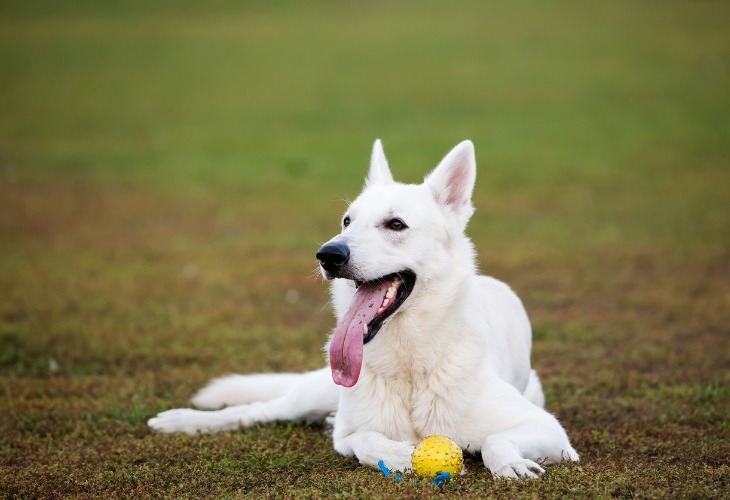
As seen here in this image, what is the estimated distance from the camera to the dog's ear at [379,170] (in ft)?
23.7

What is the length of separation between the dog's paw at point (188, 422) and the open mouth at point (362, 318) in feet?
5.85

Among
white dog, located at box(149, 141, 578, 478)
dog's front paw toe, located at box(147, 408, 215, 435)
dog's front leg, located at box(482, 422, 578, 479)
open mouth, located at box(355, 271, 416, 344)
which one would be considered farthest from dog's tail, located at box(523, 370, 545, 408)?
dog's front paw toe, located at box(147, 408, 215, 435)

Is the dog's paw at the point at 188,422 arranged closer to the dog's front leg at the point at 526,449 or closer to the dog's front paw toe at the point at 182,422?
the dog's front paw toe at the point at 182,422

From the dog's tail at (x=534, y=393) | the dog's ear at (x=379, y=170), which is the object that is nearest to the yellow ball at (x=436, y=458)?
the dog's tail at (x=534, y=393)

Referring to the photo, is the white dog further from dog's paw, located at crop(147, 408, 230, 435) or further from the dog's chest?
dog's paw, located at crop(147, 408, 230, 435)

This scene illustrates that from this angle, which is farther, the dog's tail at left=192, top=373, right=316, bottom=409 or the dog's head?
the dog's tail at left=192, top=373, right=316, bottom=409

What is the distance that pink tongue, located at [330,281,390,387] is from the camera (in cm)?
617

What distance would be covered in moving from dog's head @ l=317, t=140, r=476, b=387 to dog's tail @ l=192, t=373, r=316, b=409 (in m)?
2.07

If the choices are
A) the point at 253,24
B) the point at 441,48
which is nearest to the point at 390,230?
the point at 441,48

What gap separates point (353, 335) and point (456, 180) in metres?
1.46

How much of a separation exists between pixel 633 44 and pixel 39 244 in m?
32.0

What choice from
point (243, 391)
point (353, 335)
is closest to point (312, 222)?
point (243, 391)

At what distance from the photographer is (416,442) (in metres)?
6.34

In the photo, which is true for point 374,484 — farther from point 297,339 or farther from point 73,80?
point 73,80
